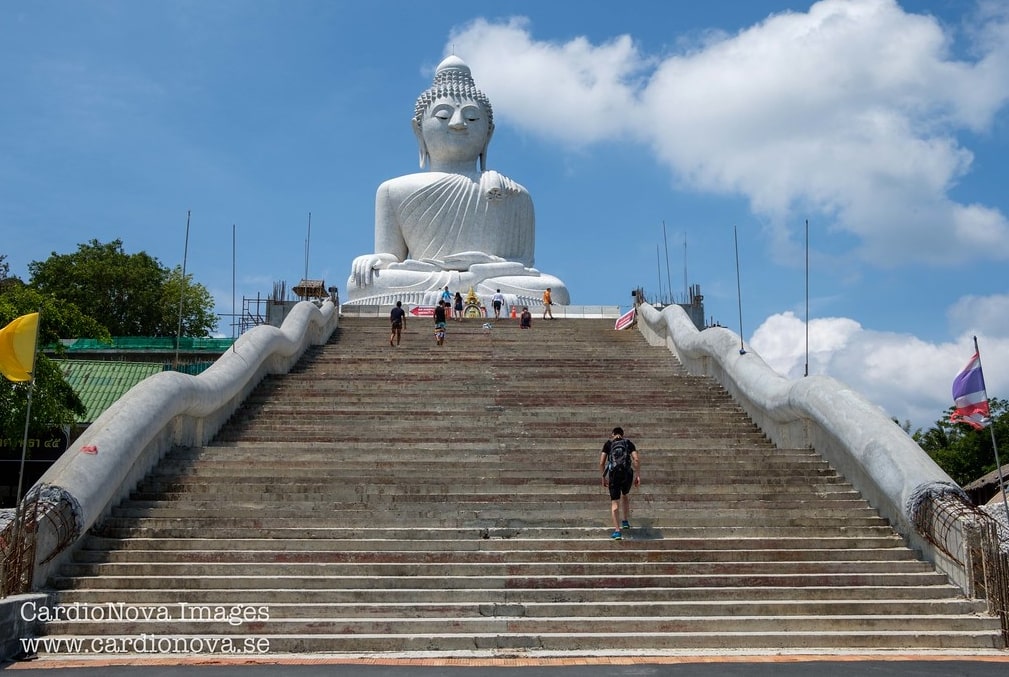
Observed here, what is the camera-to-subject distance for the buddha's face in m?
28.3

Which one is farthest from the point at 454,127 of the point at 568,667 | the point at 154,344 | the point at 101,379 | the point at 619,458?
the point at 568,667

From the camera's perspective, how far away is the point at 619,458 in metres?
8.44

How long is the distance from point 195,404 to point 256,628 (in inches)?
160

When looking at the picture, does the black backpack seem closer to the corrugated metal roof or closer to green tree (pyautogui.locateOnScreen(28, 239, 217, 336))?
the corrugated metal roof

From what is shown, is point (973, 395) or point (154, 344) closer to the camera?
point (973, 395)

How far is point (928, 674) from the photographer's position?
609 centimetres

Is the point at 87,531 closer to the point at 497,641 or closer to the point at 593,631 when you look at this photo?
the point at 497,641

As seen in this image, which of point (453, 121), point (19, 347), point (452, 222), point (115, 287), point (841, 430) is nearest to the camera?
point (19, 347)

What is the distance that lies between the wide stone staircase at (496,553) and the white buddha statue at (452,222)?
13.5 meters

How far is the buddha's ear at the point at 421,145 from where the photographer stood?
29.0 m

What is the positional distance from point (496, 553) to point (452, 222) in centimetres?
1989

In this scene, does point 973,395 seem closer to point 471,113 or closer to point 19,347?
point 19,347

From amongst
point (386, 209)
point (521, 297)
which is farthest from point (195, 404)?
point (386, 209)

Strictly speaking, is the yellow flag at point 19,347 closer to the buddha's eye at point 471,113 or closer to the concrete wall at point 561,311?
the concrete wall at point 561,311
